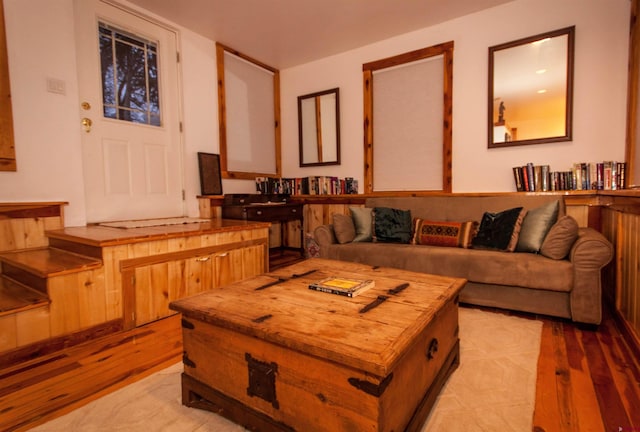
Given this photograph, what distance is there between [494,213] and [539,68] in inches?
58.0

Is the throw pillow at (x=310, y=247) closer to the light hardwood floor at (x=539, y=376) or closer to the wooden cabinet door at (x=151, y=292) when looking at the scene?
the wooden cabinet door at (x=151, y=292)

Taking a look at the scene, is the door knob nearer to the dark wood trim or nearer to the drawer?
the dark wood trim

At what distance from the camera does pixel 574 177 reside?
9.49ft

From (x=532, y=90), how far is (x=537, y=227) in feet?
4.74

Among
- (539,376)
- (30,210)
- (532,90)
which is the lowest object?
(539,376)

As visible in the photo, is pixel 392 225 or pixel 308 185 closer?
pixel 392 225

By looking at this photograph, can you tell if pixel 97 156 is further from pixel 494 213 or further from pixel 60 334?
pixel 494 213

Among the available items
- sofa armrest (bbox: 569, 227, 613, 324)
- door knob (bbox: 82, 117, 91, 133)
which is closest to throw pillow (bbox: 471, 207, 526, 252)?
sofa armrest (bbox: 569, 227, 613, 324)

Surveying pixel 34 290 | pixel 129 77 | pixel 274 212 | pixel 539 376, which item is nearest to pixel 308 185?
pixel 274 212

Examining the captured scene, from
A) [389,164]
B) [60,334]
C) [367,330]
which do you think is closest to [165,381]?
[60,334]

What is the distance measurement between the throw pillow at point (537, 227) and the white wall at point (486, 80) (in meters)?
0.80

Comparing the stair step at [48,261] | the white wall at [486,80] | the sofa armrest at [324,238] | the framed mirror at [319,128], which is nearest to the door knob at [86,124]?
the stair step at [48,261]

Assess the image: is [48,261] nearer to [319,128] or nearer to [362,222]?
[362,222]

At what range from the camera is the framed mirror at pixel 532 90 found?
2.97m
